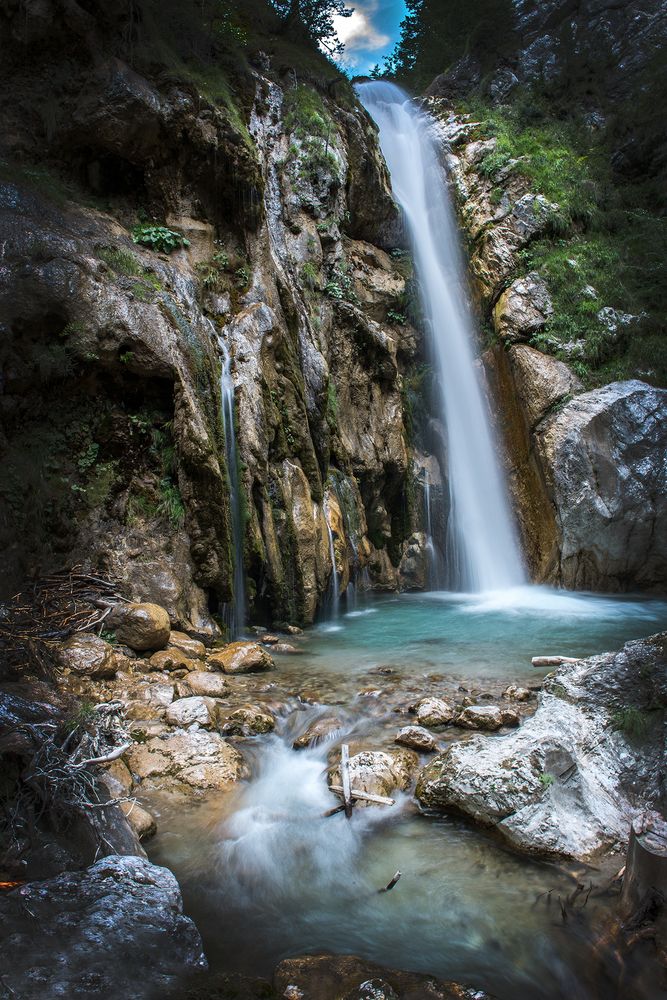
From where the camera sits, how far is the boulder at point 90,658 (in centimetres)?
502

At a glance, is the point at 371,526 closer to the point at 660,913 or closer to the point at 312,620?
the point at 312,620

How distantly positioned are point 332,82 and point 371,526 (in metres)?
12.2

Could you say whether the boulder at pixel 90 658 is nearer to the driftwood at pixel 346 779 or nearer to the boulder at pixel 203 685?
the boulder at pixel 203 685

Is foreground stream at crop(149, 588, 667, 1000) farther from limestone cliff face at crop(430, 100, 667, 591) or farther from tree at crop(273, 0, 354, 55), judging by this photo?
tree at crop(273, 0, 354, 55)

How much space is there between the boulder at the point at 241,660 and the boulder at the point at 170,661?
15.5 inches

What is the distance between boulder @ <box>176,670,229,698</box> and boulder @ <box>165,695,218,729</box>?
1.32 feet

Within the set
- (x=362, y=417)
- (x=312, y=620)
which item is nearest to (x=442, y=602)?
(x=312, y=620)

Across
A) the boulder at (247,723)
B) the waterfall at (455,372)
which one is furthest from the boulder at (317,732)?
the waterfall at (455,372)

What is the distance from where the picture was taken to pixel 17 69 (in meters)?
8.69

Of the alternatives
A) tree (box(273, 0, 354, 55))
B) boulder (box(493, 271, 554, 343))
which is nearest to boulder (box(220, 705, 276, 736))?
boulder (box(493, 271, 554, 343))

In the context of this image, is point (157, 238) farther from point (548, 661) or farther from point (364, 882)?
point (364, 882)

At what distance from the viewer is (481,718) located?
4703mm

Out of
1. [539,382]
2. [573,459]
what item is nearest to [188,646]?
[573,459]

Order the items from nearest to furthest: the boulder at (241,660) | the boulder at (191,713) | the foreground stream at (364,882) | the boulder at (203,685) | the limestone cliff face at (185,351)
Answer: the foreground stream at (364,882), the boulder at (191,713), the boulder at (203,685), the boulder at (241,660), the limestone cliff face at (185,351)
